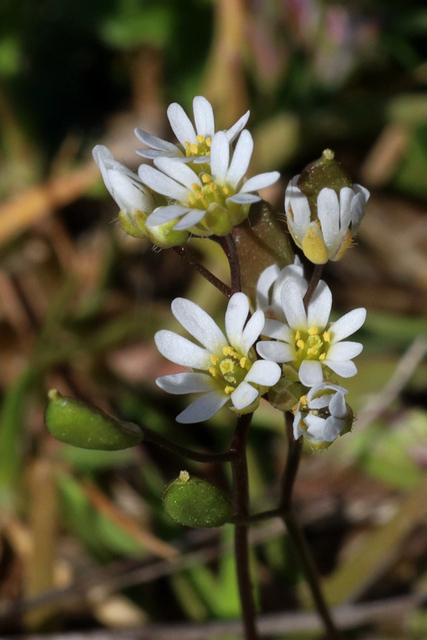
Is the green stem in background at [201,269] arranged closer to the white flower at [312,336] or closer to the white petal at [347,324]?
the white flower at [312,336]

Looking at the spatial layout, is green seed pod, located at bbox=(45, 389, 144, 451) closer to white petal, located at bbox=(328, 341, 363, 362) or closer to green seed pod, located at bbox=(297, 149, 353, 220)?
white petal, located at bbox=(328, 341, 363, 362)

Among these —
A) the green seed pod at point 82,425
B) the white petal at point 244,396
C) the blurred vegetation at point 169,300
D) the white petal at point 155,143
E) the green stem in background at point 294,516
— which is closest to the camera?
the green seed pod at point 82,425

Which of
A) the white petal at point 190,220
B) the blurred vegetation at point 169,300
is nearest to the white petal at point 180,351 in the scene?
the white petal at point 190,220

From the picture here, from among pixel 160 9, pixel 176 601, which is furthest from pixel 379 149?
pixel 176 601

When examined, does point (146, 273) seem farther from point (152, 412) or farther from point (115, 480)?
point (115, 480)

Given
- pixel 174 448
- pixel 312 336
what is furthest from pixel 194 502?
pixel 312 336

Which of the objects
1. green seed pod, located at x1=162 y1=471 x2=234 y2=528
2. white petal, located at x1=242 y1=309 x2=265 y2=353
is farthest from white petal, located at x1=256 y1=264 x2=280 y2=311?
green seed pod, located at x1=162 y1=471 x2=234 y2=528

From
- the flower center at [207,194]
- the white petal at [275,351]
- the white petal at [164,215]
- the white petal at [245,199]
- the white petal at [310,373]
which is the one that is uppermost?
the white petal at [164,215]
